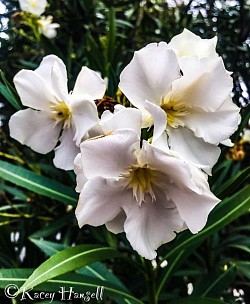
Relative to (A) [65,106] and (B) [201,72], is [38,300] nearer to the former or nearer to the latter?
(A) [65,106]

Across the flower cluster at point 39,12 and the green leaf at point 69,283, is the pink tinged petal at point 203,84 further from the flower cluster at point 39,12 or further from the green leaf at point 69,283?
the flower cluster at point 39,12

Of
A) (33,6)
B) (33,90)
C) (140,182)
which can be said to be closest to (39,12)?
(33,6)

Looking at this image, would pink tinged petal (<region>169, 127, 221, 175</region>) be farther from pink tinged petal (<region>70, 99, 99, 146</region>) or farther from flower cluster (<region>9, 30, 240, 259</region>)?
pink tinged petal (<region>70, 99, 99, 146</region>)

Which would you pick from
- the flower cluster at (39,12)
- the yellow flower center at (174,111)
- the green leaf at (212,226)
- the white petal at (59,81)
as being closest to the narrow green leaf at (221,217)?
the green leaf at (212,226)

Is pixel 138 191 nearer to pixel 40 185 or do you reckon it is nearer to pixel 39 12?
pixel 40 185

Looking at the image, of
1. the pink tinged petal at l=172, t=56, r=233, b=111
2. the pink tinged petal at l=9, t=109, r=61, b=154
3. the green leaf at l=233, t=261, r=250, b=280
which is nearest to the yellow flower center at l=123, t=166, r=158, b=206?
the pink tinged petal at l=172, t=56, r=233, b=111

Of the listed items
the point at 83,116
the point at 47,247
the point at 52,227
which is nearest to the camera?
the point at 83,116

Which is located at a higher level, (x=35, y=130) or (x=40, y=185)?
(x=35, y=130)
